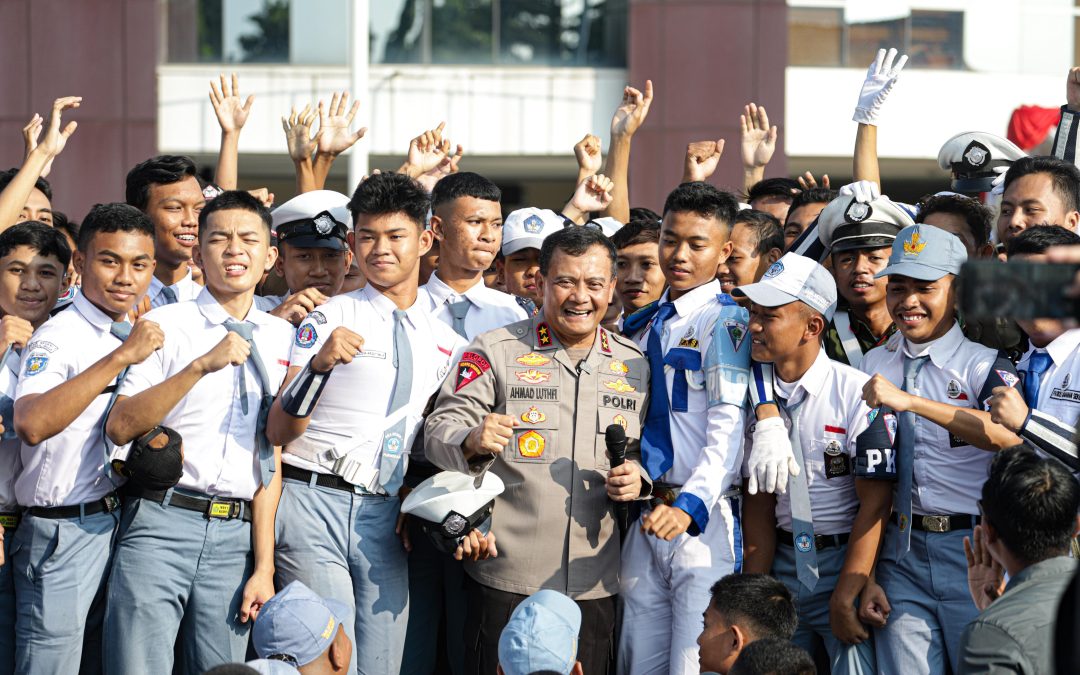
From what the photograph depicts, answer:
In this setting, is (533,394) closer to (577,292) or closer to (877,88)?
(577,292)

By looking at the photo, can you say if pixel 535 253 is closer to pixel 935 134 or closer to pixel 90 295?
pixel 90 295

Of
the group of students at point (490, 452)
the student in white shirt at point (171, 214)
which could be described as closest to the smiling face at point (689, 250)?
the group of students at point (490, 452)

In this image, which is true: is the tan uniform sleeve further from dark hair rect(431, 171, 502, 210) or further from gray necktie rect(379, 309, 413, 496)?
dark hair rect(431, 171, 502, 210)

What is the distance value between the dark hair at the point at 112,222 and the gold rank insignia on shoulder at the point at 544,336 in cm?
164

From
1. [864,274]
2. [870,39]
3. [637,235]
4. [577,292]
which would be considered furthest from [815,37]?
[577,292]

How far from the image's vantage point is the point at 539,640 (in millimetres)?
3814

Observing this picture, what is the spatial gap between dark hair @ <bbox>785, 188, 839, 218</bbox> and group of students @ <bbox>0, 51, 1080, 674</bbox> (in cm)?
115

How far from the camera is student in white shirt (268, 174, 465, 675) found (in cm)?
485

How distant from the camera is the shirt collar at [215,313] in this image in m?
4.95

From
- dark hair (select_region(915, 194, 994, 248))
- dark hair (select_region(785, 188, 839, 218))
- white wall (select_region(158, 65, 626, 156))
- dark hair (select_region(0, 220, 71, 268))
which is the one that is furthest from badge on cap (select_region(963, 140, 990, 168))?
white wall (select_region(158, 65, 626, 156))

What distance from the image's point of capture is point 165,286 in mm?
5922

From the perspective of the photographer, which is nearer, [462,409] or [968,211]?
[462,409]

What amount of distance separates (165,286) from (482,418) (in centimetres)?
200

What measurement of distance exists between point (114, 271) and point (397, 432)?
129cm
